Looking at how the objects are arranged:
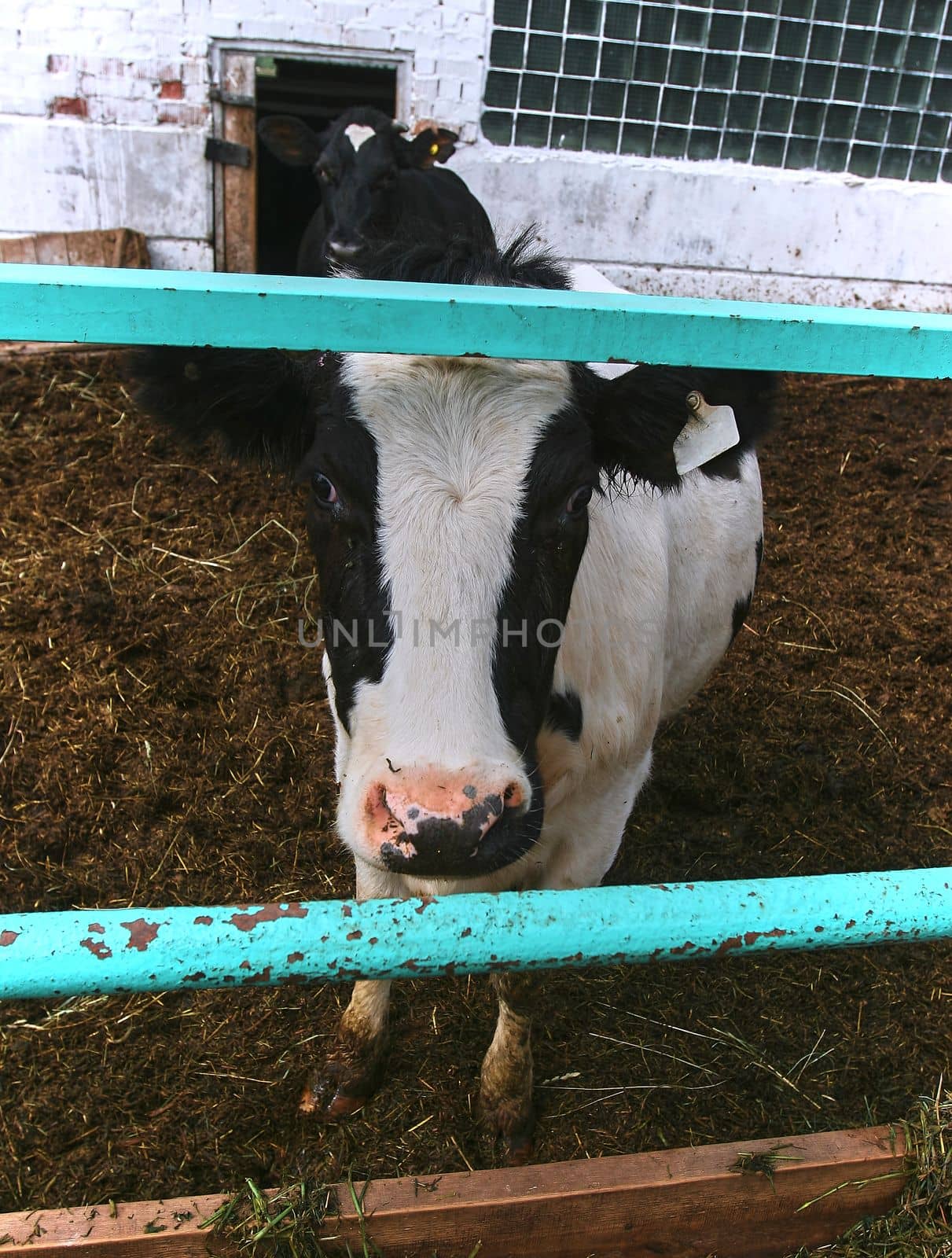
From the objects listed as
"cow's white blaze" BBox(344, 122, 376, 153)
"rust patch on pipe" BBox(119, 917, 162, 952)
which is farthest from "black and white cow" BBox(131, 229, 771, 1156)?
"cow's white blaze" BBox(344, 122, 376, 153)

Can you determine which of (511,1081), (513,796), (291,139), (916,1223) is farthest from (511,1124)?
(291,139)

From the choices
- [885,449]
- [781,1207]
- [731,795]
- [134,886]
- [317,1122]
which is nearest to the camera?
[781,1207]

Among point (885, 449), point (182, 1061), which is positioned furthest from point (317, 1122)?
point (885, 449)

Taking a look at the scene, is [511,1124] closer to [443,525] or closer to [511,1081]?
[511,1081]

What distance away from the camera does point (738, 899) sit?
1.19 m

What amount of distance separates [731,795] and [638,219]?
5.03 metres

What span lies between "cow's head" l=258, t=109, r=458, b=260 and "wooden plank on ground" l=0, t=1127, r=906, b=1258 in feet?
18.3

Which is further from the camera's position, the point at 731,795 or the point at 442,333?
the point at 731,795

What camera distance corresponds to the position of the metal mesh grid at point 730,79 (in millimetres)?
6719

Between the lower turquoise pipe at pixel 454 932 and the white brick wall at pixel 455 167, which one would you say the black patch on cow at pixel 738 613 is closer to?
the lower turquoise pipe at pixel 454 932

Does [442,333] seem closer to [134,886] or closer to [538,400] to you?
[538,400]

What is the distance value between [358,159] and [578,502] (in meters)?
5.82

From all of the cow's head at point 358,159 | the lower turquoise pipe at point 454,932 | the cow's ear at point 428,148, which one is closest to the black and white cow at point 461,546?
the lower turquoise pipe at point 454,932

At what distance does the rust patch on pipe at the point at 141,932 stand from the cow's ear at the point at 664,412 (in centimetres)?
122
